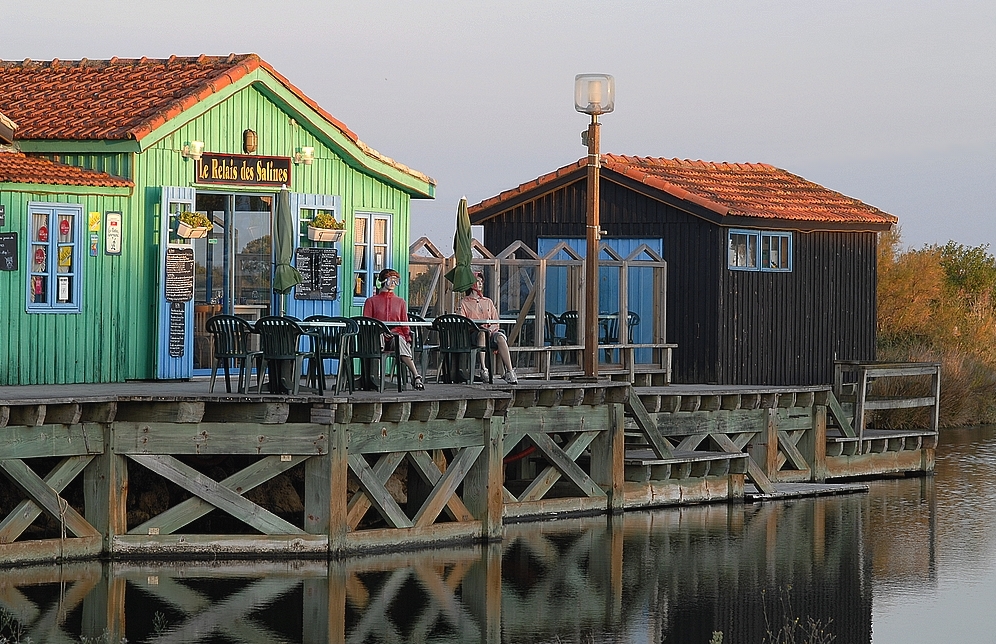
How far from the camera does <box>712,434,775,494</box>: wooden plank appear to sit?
21.2 meters

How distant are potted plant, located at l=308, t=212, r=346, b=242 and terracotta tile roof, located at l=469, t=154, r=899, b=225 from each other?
6334 millimetres

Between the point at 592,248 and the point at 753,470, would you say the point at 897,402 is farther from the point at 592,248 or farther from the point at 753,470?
the point at 592,248

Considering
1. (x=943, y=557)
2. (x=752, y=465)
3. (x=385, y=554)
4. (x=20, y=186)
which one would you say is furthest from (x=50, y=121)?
(x=943, y=557)

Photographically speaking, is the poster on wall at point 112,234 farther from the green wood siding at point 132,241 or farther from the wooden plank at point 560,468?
the wooden plank at point 560,468

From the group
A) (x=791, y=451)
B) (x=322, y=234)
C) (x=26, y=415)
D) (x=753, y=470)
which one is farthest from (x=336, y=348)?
(x=791, y=451)

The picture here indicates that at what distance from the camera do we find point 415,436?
16500mm

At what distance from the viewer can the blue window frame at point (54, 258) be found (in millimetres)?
18016

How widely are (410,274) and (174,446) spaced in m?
7.53

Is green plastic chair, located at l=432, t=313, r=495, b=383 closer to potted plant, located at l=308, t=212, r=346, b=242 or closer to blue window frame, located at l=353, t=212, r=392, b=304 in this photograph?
potted plant, located at l=308, t=212, r=346, b=242

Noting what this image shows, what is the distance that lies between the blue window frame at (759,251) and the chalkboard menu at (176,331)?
8918 mm

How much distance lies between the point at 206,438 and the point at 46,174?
410 cm

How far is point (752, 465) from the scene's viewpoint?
2122 cm

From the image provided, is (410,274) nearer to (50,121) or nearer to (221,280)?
(221,280)

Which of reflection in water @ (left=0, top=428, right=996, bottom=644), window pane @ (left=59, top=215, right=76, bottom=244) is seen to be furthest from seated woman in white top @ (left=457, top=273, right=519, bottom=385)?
window pane @ (left=59, top=215, right=76, bottom=244)
